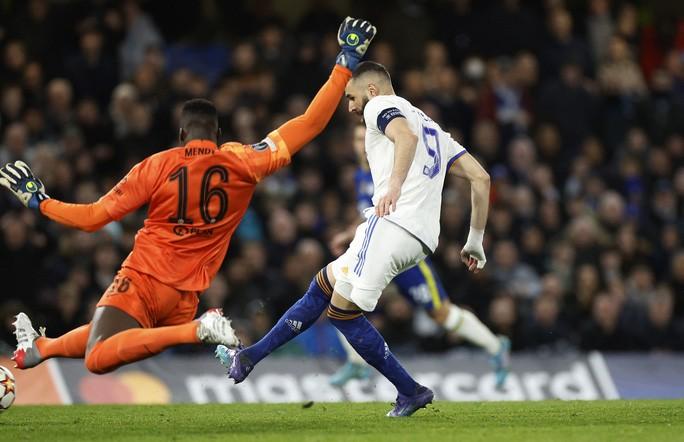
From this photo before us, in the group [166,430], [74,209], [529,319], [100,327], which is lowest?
[529,319]

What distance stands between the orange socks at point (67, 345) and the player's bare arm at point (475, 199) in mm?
2625

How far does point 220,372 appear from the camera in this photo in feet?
40.8

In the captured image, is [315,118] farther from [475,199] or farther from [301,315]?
[301,315]

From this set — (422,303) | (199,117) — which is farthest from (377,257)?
(422,303)

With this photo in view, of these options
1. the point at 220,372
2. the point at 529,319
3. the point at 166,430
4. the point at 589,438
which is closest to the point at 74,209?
the point at 166,430

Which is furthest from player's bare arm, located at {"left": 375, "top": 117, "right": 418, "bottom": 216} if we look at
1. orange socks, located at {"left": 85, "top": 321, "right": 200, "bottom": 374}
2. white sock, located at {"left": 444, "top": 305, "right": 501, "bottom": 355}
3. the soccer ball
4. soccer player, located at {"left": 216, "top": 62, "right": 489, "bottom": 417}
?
white sock, located at {"left": 444, "top": 305, "right": 501, "bottom": 355}

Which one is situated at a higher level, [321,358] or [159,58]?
[159,58]

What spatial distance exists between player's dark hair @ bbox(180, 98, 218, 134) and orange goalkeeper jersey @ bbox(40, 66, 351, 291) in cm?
11

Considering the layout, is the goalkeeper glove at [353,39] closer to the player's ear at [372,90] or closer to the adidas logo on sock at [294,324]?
the player's ear at [372,90]

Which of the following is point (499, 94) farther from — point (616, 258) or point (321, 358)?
point (321, 358)

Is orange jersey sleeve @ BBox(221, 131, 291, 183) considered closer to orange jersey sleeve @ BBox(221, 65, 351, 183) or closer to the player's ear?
orange jersey sleeve @ BBox(221, 65, 351, 183)

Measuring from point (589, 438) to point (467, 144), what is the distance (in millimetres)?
8921

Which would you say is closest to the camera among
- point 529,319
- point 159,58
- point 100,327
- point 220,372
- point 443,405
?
point 100,327

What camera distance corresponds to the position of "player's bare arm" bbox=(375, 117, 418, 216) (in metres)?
7.98
